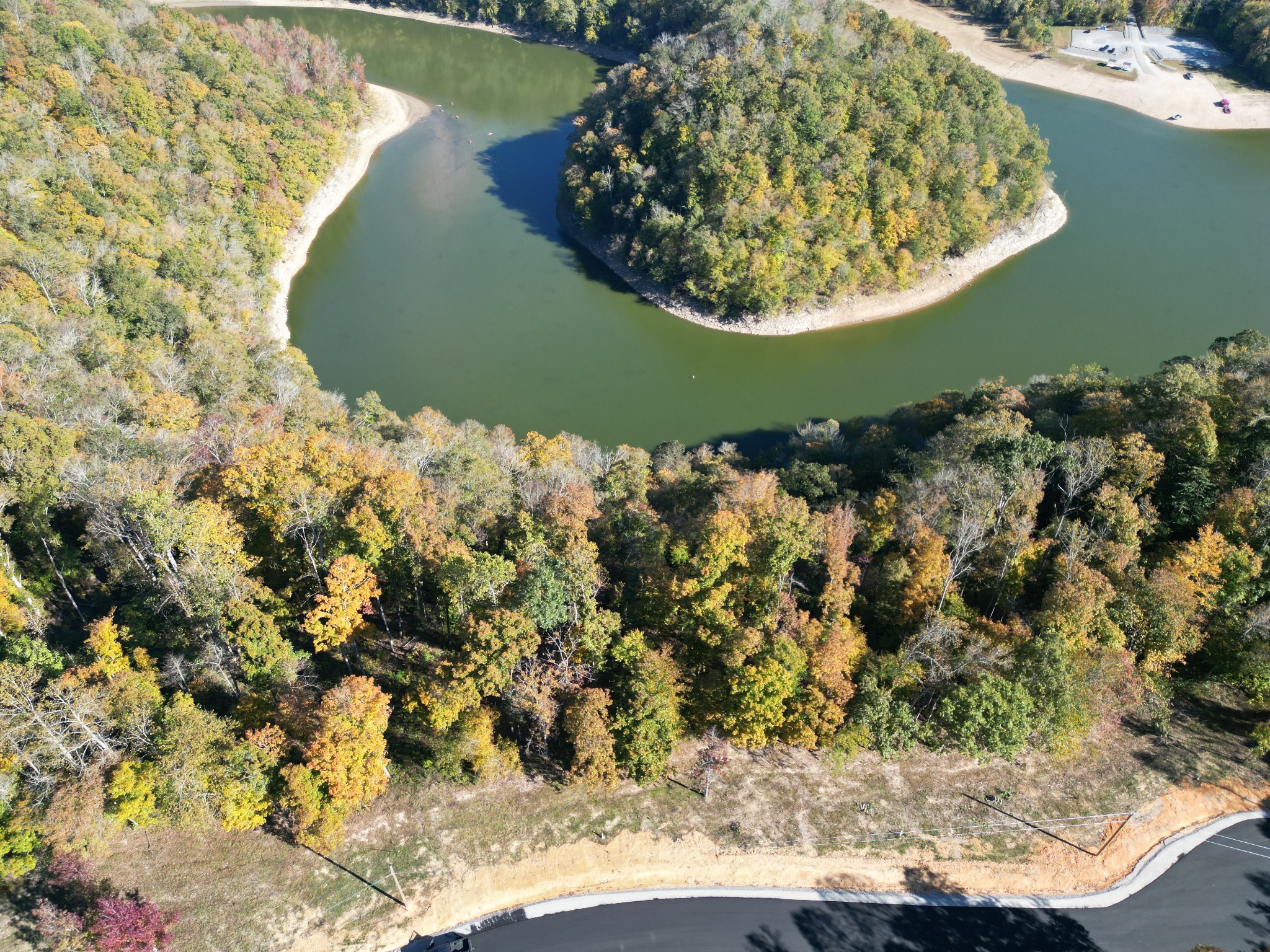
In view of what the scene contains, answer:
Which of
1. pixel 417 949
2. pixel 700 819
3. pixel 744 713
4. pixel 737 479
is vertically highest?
pixel 737 479

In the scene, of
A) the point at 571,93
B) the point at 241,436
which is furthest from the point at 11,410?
the point at 571,93

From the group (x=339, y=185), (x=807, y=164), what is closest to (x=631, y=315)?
(x=807, y=164)

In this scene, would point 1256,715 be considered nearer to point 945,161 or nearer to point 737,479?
point 737,479

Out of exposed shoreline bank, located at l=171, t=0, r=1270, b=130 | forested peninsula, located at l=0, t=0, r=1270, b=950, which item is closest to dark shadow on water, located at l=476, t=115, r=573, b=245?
exposed shoreline bank, located at l=171, t=0, r=1270, b=130

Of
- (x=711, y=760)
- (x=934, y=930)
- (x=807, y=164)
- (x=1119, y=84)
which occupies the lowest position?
(x=934, y=930)

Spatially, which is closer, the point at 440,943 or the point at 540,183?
the point at 440,943

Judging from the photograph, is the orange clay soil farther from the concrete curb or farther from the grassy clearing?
the grassy clearing

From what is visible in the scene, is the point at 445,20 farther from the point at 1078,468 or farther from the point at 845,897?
the point at 845,897
